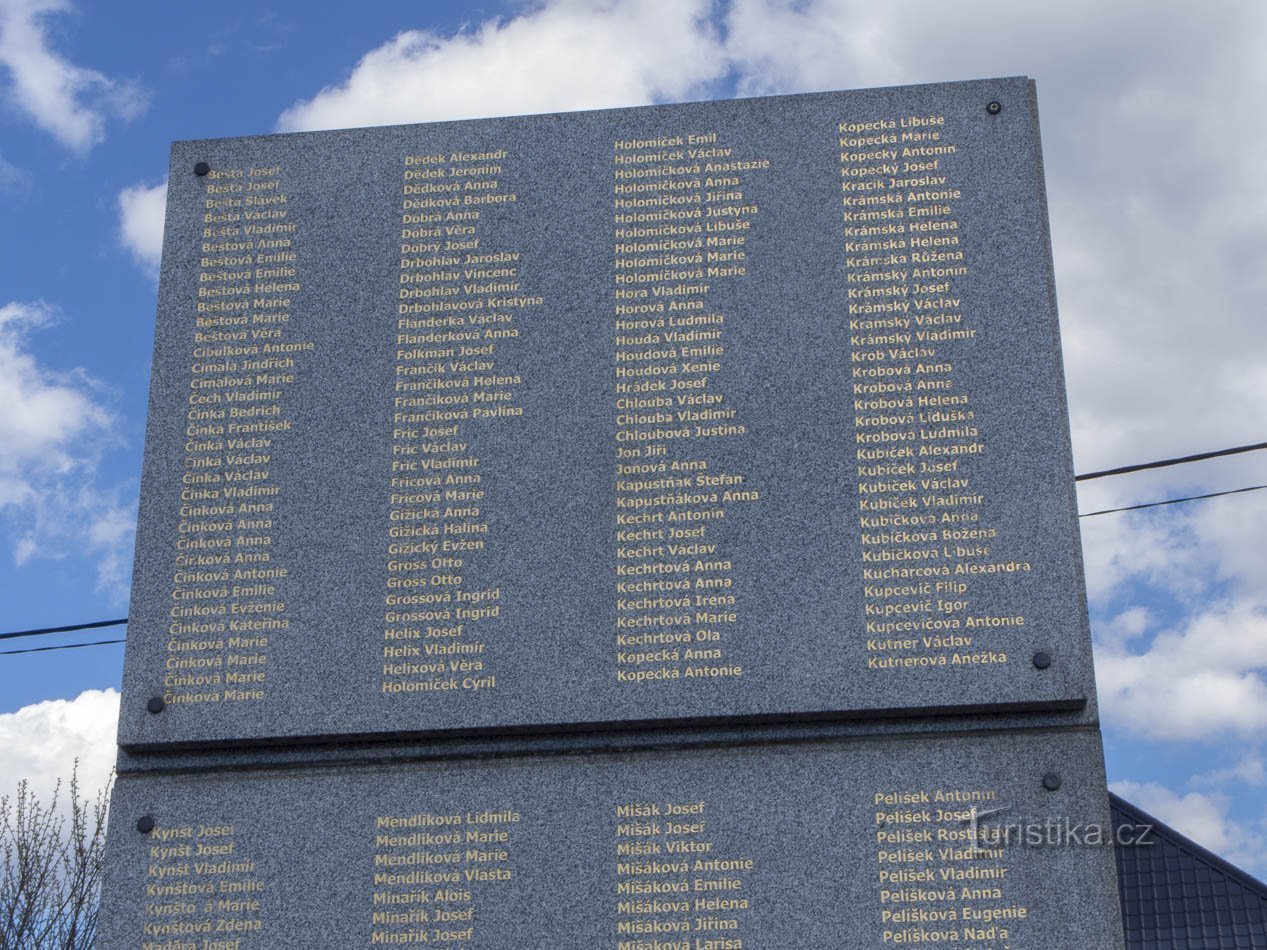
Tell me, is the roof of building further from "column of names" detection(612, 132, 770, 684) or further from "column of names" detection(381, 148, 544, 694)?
"column of names" detection(381, 148, 544, 694)

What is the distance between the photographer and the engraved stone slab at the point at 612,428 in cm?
852

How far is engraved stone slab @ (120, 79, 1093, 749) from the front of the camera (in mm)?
8523

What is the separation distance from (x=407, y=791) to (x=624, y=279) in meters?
3.12

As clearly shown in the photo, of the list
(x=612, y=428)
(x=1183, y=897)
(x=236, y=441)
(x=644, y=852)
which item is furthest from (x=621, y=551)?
(x=1183, y=897)

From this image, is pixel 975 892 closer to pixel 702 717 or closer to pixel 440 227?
pixel 702 717

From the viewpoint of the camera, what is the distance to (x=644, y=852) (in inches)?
322

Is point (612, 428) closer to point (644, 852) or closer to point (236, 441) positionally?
point (236, 441)

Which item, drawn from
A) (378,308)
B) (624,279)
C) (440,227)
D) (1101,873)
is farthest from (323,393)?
(1101,873)

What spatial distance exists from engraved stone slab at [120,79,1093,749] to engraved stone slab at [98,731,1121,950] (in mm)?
281

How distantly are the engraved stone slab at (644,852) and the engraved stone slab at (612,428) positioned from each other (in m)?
0.28

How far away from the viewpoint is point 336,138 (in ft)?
33.6

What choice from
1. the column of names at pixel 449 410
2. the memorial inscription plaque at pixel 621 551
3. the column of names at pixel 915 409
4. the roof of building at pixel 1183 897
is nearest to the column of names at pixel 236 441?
the memorial inscription plaque at pixel 621 551

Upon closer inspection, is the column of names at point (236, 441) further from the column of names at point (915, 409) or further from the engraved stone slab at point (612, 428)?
the column of names at point (915, 409)

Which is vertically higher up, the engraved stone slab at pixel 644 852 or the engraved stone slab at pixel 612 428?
the engraved stone slab at pixel 612 428
